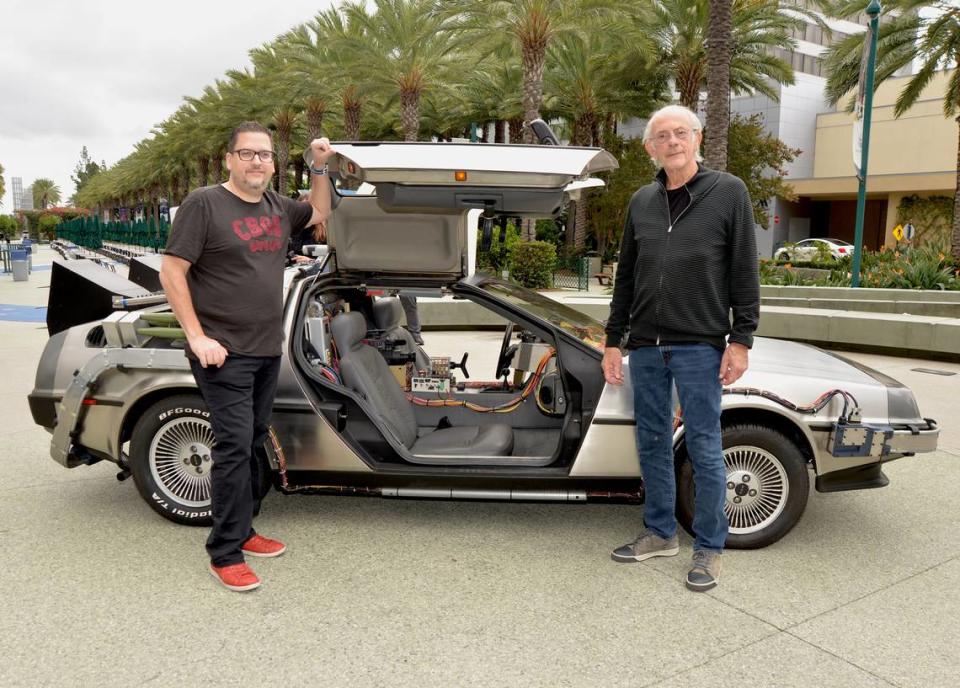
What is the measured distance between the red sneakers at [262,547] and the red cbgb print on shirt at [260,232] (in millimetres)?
1491

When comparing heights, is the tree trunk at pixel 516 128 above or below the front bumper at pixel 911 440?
above

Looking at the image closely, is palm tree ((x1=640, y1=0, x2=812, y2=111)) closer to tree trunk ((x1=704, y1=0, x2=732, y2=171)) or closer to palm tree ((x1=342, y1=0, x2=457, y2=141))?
palm tree ((x1=342, y1=0, x2=457, y2=141))

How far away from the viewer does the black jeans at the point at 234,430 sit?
11.5ft

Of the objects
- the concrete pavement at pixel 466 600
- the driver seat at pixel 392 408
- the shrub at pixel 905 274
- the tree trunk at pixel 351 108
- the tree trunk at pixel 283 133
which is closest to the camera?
the concrete pavement at pixel 466 600

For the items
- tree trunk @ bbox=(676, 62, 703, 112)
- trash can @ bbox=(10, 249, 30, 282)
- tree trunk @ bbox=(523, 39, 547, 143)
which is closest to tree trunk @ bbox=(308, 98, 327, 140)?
tree trunk @ bbox=(523, 39, 547, 143)

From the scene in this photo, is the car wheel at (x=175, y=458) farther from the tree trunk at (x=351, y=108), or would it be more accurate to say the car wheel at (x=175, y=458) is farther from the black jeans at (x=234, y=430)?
the tree trunk at (x=351, y=108)

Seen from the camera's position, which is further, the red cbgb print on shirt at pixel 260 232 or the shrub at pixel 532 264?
the shrub at pixel 532 264

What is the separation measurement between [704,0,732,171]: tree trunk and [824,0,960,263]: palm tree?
8779 millimetres

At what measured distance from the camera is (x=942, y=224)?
43.6 meters

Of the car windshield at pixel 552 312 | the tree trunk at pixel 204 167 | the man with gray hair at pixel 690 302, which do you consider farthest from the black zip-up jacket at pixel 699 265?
the tree trunk at pixel 204 167

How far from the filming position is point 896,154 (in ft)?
160

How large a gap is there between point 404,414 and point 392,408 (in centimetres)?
17

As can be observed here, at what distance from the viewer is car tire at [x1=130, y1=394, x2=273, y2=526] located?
418cm

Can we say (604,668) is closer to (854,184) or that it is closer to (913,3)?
(913,3)
